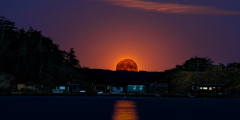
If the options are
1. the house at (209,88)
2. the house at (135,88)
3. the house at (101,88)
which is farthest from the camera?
the house at (135,88)

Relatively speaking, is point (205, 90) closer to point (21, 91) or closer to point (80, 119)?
point (21, 91)

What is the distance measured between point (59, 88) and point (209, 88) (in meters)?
68.3

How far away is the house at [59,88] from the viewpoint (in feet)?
413

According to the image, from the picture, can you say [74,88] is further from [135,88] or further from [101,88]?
[135,88]

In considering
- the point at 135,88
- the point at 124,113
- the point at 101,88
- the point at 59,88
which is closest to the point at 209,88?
the point at 135,88

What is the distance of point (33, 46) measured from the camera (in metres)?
152

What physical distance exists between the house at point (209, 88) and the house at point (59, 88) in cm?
5878

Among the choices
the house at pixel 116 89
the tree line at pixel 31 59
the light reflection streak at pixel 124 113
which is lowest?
the light reflection streak at pixel 124 113

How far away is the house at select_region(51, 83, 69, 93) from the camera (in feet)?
413

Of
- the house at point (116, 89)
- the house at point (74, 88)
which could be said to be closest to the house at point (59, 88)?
the house at point (74, 88)

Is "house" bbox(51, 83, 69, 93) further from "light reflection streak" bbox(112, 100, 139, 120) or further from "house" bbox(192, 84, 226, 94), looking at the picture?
"house" bbox(192, 84, 226, 94)

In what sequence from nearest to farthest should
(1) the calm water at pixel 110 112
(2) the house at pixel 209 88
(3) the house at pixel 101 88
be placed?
1. (1) the calm water at pixel 110 112
2. (2) the house at pixel 209 88
3. (3) the house at pixel 101 88

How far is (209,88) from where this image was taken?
132 m

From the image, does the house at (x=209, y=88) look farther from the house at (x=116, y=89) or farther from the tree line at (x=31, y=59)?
the tree line at (x=31, y=59)
